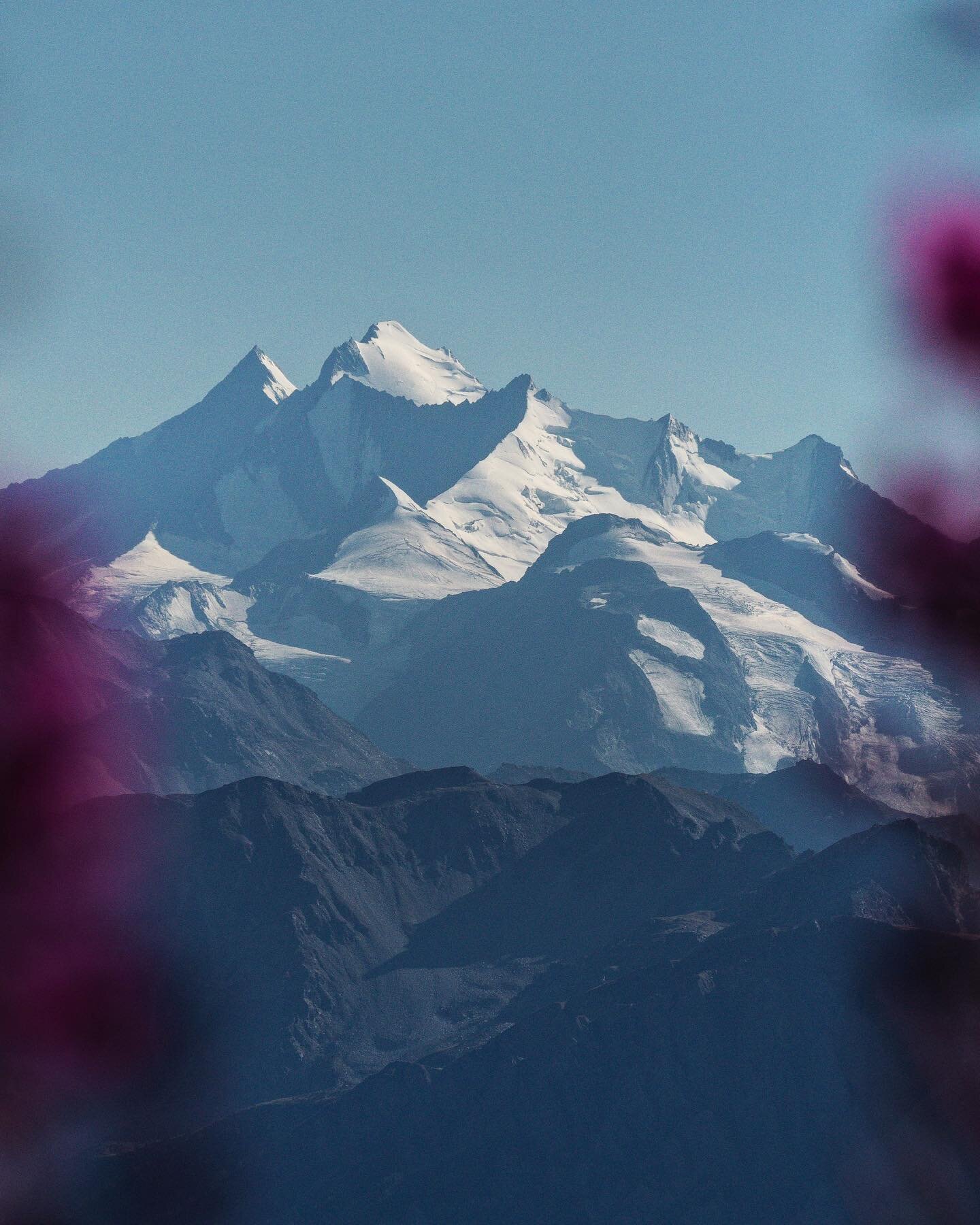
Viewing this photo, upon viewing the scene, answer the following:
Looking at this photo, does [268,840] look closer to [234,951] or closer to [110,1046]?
[234,951]

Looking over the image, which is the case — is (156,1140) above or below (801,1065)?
above

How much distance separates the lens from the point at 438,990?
143500mm

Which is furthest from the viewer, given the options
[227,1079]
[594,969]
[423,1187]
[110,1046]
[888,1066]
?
[594,969]

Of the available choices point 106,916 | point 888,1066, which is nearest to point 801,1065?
point 888,1066

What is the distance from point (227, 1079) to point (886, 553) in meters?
122

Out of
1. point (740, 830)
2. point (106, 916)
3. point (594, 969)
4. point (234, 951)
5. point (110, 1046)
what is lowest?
point (740, 830)

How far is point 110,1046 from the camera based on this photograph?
12.0 meters

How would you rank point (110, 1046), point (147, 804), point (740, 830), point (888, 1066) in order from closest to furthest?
1. point (110, 1046)
2. point (888, 1066)
3. point (147, 804)
4. point (740, 830)

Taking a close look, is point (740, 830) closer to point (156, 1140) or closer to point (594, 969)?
point (594, 969)

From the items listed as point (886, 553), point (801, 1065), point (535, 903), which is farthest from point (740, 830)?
point (886, 553)

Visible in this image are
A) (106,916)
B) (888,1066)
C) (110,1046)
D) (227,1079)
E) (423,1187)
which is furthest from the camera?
(227,1079)

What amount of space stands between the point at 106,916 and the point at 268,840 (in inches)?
4632

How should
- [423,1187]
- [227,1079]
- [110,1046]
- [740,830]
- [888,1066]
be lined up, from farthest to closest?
1. [740,830]
2. [227,1079]
3. [423,1187]
4. [888,1066]
5. [110,1046]

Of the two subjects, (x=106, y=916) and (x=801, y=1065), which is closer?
(x=106, y=916)
